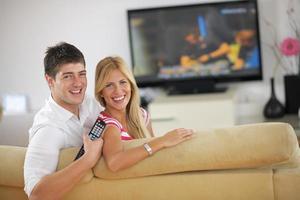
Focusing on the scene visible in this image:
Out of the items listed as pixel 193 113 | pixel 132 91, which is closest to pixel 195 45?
pixel 193 113

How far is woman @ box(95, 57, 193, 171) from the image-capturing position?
1643mm

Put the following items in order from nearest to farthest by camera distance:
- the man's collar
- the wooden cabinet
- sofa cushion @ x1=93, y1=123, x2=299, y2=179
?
sofa cushion @ x1=93, y1=123, x2=299, y2=179
the man's collar
the wooden cabinet

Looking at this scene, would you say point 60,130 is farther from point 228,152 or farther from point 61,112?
point 228,152

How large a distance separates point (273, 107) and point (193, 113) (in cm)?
→ 70

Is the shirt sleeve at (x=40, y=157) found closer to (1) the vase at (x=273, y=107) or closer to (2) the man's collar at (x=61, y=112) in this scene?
(2) the man's collar at (x=61, y=112)

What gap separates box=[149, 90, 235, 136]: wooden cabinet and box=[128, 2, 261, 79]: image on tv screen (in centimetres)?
35

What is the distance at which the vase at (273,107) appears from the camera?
462cm

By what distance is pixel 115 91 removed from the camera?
2090mm

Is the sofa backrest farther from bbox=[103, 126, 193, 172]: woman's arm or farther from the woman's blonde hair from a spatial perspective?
the woman's blonde hair

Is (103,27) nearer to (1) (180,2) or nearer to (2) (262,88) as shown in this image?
(1) (180,2)

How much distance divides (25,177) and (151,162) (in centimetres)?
41

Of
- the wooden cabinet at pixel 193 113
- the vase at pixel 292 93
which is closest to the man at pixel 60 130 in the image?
the wooden cabinet at pixel 193 113

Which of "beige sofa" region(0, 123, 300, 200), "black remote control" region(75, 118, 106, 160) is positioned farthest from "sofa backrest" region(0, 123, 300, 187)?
"black remote control" region(75, 118, 106, 160)

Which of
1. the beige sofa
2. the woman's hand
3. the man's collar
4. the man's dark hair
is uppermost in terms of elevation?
the man's dark hair
